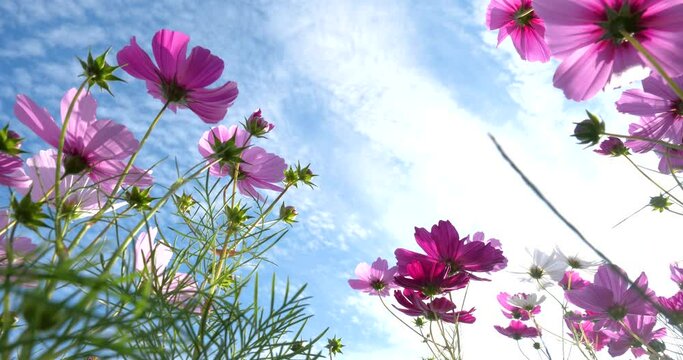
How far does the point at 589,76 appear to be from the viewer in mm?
542

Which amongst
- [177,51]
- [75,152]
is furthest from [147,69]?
[75,152]

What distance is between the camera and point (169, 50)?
66 cm

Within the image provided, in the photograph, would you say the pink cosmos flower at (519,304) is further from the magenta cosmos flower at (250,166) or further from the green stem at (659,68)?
the green stem at (659,68)

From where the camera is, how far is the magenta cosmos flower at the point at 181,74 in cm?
65

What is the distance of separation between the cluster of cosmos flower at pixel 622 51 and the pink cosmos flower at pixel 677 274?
0.66 metres

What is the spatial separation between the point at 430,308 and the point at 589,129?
1.45 feet

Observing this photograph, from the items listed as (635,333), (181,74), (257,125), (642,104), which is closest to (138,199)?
(181,74)

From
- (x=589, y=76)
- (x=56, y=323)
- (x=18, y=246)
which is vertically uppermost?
(x=589, y=76)

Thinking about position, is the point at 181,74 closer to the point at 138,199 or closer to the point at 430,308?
the point at 138,199

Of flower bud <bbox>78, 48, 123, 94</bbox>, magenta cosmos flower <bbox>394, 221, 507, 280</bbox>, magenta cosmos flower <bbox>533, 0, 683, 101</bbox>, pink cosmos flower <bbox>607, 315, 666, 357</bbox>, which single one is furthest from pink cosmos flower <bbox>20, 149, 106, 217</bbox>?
pink cosmos flower <bbox>607, 315, 666, 357</bbox>

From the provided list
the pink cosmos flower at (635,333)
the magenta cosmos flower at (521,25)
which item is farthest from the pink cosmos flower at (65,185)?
the pink cosmos flower at (635,333)

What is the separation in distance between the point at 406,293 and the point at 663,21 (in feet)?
2.04

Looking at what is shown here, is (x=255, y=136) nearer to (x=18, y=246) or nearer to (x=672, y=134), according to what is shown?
(x=18, y=246)

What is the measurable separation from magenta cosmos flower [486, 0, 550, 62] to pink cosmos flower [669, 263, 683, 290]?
2.47 feet
